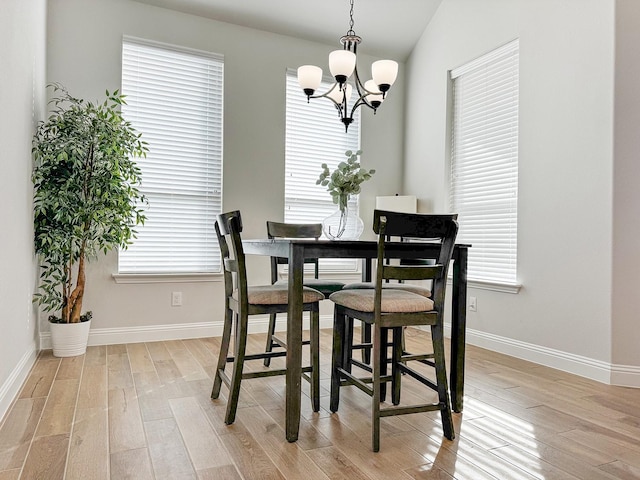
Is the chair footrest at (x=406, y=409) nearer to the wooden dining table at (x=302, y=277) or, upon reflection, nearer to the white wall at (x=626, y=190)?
the wooden dining table at (x=302, y=277)

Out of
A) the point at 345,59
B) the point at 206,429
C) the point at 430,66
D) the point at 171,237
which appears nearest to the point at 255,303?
the point at 206,429

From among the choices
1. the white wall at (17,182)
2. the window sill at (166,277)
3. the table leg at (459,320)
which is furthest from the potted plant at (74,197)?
the table leg at (459,320)

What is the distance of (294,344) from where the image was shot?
193 cm

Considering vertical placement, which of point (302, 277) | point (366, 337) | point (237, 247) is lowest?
point (366, 337)

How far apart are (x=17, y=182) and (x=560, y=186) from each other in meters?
3.42

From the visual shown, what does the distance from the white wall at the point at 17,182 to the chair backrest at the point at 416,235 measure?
1.78 m

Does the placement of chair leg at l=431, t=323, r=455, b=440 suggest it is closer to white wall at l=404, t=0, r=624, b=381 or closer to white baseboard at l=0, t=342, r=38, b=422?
white wall at l=404, t=0, r=624, b=381

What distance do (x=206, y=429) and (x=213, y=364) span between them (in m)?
1.10

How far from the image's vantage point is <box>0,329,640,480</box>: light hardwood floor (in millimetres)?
1648

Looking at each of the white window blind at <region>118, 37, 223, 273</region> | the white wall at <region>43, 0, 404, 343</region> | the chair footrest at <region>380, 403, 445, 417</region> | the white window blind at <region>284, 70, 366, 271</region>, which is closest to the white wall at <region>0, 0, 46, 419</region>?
the white wall at <region>43, 0, 404, 343</region>

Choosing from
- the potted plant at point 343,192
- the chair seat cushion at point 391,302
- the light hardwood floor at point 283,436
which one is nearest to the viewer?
the light hardwood floor at point 283,436

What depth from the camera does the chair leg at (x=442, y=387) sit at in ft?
6.31

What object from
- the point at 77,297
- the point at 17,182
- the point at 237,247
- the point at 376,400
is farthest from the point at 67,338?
the point at 376,400

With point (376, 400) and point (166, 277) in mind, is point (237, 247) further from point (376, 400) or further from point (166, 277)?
point (166, 277)
